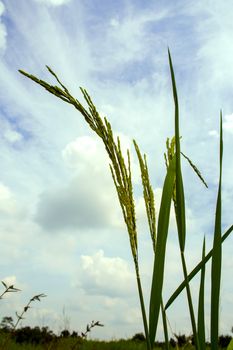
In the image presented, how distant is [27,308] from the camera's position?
7.07ft

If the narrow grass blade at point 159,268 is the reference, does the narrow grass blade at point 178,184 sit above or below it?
above

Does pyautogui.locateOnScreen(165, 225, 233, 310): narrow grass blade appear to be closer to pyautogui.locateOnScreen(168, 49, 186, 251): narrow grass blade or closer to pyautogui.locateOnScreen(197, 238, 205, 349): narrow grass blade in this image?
pyautogui.locateOnScreen(197, 238, 205, 349): narrow grass blade

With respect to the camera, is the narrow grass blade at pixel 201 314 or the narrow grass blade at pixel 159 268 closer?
the narrow grass blade at pixel 159 268

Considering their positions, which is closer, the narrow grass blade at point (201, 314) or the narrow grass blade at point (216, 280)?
the narrow grass blade at point (216, 280)

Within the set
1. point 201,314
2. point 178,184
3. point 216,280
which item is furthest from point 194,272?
point 178,184

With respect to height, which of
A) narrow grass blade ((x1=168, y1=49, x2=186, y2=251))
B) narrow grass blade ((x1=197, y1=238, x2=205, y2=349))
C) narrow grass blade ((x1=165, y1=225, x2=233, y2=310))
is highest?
narrow grass blade ((x1=168, y1=49, x2=186, y2=251))

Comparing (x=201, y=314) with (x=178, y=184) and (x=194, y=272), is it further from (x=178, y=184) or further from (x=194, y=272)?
(x=178, y=184)

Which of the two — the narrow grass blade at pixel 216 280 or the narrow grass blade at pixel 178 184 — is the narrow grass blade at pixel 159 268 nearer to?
the narrow grass blade at pixel 178 184

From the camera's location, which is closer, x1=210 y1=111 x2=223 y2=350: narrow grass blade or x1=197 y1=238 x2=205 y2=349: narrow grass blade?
x1=210 y1=111 x2=223 y2=350: narrow grass blade

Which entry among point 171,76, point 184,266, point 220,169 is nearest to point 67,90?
point 171,76

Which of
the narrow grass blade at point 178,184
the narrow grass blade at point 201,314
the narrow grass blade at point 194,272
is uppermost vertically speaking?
the narrow grass blade at point 178,184

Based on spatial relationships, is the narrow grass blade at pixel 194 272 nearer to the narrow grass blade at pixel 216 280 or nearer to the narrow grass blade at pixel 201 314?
the narrow grass blade at pixel 201 314

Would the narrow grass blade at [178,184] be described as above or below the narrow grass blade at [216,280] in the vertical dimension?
above

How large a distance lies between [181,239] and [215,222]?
0.13 metres
